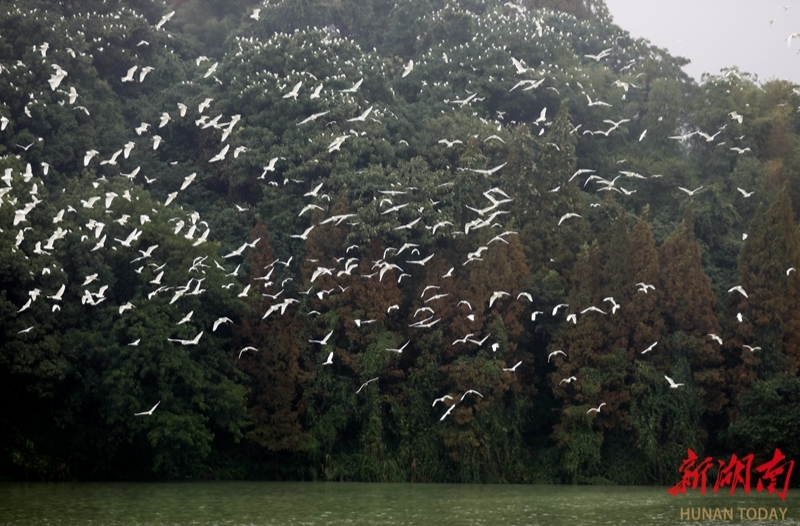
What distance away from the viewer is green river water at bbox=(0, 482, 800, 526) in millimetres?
23203

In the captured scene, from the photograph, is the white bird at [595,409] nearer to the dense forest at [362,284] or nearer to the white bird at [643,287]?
the dense forest at [362,284]

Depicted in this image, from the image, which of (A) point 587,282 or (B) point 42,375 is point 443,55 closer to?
(A) point 587,282

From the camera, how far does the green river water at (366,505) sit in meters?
23.2

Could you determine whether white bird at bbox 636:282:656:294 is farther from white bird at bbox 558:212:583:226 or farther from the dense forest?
white bird at bbox 558:212:583:226

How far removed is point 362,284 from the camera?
36000mm

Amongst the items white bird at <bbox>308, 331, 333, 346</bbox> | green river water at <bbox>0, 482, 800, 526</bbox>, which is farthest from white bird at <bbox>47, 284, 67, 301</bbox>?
white bird at <bbox>308, 331, 333, 346</bbox>

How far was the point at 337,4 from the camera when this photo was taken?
49469 mm

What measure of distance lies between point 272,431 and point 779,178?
19.7m

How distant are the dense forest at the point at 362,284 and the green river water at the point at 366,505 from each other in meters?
2.28

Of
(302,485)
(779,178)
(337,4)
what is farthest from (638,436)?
(337,4)

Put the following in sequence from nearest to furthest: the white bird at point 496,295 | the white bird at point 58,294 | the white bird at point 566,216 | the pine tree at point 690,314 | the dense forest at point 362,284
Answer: the white bird at point 58,294
the dense forest at point 362,284
the white bird at point 496,295
the pine tree at point 690,314
the white bird at point 566,216

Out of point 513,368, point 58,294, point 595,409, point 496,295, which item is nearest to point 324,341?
point 496,295

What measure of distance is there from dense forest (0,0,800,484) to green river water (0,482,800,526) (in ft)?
7.47

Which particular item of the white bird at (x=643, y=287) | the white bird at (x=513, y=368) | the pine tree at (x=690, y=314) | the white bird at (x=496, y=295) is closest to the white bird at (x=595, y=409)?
the white bird at (x=513, y=368)
